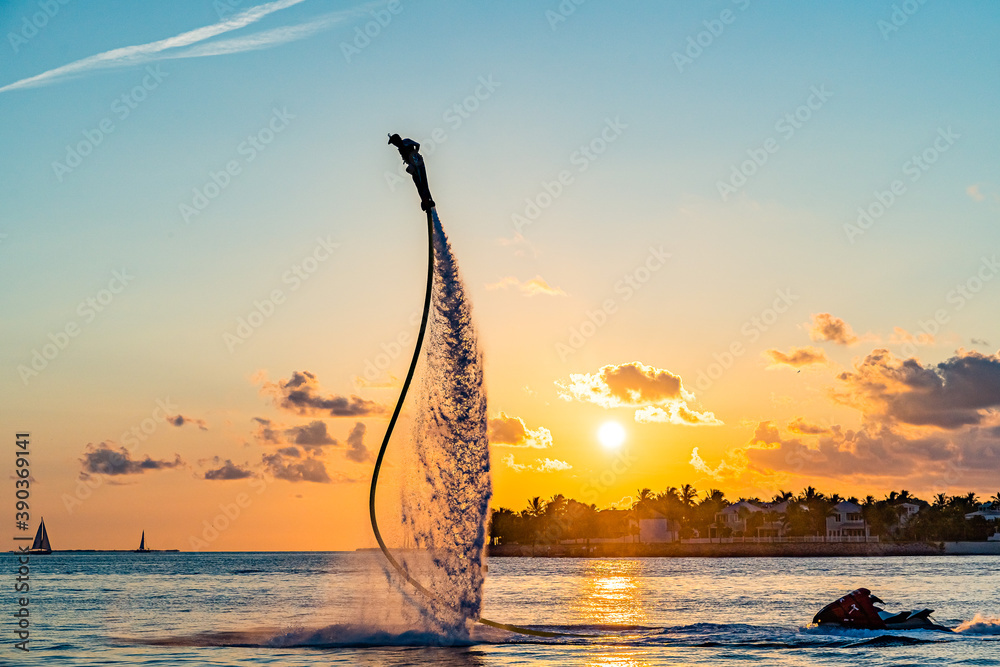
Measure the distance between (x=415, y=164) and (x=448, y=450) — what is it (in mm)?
9496

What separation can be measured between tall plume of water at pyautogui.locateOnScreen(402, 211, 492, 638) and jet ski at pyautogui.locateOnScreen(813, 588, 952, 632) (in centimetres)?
1704

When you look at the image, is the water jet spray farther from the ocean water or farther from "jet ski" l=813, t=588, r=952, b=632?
"jet ski" l=813, t=588, r=952, b=632

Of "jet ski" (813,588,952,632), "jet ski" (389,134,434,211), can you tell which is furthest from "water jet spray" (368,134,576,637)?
"jet ski" (813,588,952,632)

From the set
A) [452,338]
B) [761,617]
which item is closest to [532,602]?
[761,617]

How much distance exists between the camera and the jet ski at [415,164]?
1176 inches

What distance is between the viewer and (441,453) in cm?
3331

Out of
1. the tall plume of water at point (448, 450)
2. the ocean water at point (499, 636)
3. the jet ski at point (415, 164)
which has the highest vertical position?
the jet ski at point (415, 164)

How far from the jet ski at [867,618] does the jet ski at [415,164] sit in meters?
24.3

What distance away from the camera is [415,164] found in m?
30.5

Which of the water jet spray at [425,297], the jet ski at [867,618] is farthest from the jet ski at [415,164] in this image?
the jet ski at [867,618]

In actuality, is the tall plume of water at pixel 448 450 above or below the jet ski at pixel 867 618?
above

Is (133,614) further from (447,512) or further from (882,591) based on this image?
(882,591)

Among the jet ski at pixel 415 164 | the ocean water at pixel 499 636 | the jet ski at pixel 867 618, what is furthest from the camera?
the jet ski at pixel 867 618

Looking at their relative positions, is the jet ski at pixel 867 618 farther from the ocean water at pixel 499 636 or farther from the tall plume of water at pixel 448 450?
the tall plume of water at pixel 448 450
